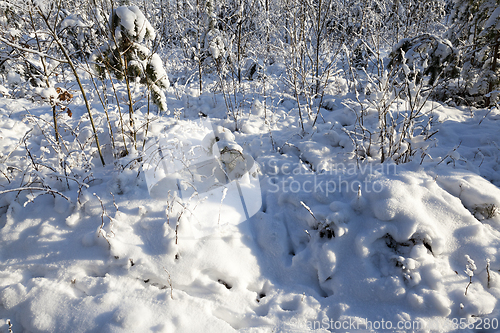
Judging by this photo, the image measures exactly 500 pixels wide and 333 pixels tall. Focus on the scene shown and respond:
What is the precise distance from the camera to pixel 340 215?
1.84 m

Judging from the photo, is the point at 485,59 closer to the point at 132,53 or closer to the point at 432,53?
the point at 432,53

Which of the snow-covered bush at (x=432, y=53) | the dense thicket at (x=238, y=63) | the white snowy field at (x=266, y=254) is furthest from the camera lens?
the snow-covered bush at (x=432, y=53)

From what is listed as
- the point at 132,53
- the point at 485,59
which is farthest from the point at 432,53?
the point at 132,53

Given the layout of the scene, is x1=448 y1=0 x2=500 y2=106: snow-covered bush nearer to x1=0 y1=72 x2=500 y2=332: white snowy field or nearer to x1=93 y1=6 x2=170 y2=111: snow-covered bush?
x1=0 y1=72 x2=500 y2=332: white snowy field

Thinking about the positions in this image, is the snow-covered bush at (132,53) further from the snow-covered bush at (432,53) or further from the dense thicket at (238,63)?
the snow-covered bush at (432,53)

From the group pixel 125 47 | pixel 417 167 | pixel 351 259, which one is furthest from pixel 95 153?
pixel 417 167

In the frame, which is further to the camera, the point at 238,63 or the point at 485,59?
the point at 238,63

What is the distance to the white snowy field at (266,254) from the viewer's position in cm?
144

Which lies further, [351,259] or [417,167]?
[417,167]

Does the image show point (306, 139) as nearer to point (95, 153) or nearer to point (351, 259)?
point (351, 259)

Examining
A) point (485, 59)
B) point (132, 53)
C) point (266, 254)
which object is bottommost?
point (266, 254)

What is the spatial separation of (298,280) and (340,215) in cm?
55

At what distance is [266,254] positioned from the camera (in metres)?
1.87

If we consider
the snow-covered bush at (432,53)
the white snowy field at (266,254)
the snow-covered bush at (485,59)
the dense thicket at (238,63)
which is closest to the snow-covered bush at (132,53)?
the dense thicket at (238,63)
